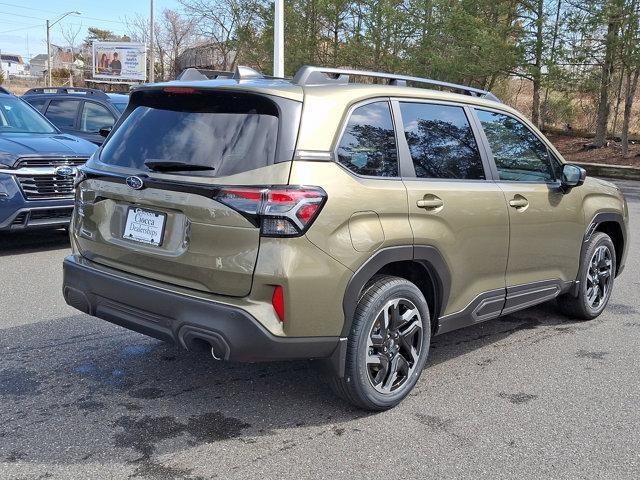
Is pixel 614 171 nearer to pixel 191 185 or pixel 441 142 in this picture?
pixel 441 142

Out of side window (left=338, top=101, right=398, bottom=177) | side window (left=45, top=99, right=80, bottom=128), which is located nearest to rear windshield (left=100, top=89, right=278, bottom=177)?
side window (left=338, top=101, right=398, bottom=177)

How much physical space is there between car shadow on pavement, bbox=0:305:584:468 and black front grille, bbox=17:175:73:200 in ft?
9.38

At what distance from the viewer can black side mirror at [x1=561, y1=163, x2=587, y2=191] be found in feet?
16.0

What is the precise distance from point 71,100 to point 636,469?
35.4 ft

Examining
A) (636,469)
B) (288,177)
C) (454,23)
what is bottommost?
(636,469)

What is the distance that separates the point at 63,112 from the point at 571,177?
9.33 meters

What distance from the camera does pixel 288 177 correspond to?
3129 mm

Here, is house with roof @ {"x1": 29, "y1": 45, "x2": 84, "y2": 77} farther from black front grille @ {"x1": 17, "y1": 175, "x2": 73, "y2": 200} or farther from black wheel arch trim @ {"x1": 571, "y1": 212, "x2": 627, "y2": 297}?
black wheel arch trim @ {"x1": 571, "y1": 212, "x2": 627, "y2": 297}

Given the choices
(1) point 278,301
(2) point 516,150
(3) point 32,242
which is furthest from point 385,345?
(3) point 32,242

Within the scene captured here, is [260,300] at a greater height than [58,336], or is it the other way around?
[260,300]

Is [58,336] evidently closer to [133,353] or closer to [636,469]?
[133,353]

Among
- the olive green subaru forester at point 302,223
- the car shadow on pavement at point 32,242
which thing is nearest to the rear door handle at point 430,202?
the olive green subaru forester at point 302,223

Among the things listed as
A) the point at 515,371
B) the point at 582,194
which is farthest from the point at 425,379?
the point at 582,194

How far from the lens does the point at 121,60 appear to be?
58719mm
